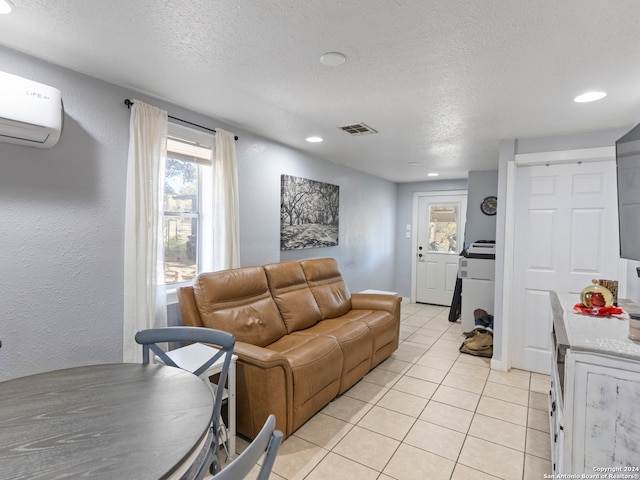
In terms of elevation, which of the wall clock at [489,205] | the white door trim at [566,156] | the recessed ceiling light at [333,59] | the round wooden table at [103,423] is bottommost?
the round wooden table at [103,423]

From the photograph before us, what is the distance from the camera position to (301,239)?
3.87 meters

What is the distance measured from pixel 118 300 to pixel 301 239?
2054mm

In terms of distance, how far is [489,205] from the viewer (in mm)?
5035

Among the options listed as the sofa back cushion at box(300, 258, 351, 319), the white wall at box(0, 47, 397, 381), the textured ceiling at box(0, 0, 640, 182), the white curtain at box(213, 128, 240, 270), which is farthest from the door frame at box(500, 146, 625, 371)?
the white wall at box(0, 47, 397, 381)

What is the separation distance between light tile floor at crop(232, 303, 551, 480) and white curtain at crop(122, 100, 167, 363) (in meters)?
1.04

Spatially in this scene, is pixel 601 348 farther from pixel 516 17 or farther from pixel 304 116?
pixel 304 116

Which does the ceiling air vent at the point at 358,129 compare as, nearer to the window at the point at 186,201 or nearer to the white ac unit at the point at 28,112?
the window at the point at 186,201

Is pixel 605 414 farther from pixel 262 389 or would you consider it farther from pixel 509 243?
pixel 509 243

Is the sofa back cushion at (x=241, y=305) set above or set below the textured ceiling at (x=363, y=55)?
below

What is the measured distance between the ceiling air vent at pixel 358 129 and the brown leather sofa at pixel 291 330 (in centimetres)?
139

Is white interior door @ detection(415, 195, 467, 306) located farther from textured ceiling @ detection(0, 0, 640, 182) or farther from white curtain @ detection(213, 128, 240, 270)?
white curtain @ detection(213, 128, 240, 270)

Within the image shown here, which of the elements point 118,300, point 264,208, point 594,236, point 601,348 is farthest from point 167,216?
point 594,236

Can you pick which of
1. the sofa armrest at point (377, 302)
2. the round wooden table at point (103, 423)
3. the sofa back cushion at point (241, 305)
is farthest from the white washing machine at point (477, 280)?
the round wooden table at point (103, 423)

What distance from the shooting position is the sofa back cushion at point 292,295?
304cm
